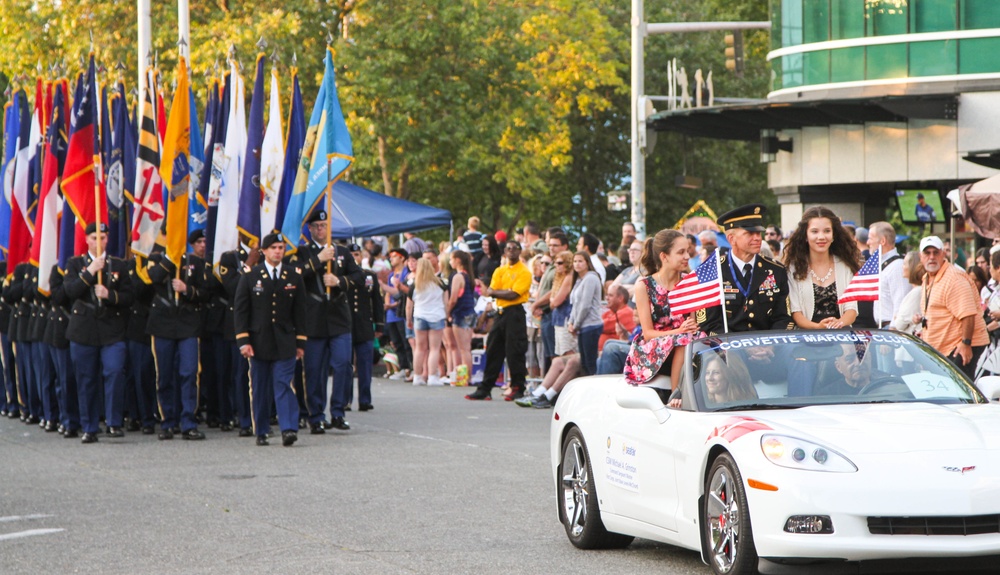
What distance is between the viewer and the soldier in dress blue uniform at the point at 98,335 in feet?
54.4

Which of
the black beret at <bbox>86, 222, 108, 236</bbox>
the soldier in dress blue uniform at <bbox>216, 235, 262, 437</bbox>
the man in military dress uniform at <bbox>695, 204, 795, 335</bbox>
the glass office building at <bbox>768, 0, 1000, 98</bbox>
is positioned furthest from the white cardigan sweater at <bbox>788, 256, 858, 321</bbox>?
the glass office building at <bbox>768, 0, 1000, 98</bbox>

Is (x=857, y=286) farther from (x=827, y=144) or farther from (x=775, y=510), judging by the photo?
(x=827, y=144)

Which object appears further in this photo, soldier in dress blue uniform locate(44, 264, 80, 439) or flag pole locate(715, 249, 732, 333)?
soldier in dress blue uniform locate(44, 264, 80, 439)

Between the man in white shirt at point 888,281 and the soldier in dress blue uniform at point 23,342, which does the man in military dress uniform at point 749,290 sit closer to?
the man in white shirt at point 888,281

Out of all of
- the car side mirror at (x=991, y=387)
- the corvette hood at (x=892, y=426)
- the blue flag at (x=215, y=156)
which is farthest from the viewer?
the blue flag at (x=215, y=156)

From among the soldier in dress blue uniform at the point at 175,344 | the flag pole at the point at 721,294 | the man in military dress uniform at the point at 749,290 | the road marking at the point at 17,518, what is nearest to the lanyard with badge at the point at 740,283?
the man in military dress uniform at the point at 749,290

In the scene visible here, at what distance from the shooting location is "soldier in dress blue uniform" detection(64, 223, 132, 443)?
1659cm

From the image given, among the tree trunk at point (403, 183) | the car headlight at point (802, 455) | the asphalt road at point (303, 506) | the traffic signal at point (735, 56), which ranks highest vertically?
the traffic signal at point (735, 56)

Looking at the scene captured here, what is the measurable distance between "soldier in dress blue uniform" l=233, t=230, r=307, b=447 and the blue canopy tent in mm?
9831

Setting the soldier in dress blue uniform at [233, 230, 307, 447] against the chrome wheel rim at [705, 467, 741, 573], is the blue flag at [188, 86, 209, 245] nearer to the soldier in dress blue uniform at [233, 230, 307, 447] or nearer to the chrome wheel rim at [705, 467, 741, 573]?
the soldier in dress blue uniform at [233, 230, 307, 447]

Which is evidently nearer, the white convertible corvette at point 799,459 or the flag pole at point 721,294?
the white convertible corvette at point 799,459

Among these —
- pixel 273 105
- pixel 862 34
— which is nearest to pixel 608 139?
pixel 862 34

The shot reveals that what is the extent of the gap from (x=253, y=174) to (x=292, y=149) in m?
0.58

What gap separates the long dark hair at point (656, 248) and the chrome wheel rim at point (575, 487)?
1667 millimetres
